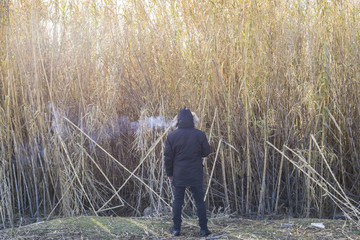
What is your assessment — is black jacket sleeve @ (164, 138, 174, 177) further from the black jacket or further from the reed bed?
the reed bed

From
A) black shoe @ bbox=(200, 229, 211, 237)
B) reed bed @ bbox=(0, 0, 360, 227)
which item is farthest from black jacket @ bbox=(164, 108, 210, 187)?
reed bed @ bbox=(0, 0, 360, 227)

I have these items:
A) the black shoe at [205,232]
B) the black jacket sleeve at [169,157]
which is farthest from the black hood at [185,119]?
the black shoe at [205,232]

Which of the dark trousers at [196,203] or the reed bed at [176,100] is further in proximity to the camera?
the reed bed at [176,100]

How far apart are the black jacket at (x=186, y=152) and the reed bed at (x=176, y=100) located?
59cm

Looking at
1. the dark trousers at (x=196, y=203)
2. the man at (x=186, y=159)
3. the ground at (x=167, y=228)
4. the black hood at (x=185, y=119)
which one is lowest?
the ground at (x=167, y=228)

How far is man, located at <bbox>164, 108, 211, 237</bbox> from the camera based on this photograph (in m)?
3.39

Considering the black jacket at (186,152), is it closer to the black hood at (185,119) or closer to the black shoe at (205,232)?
the black hood at (185,119)

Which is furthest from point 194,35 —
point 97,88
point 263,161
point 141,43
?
point 263,161

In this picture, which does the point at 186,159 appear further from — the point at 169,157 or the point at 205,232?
the point at 205,232

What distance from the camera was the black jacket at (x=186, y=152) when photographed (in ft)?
11.1

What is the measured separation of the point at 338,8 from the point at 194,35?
1.42m

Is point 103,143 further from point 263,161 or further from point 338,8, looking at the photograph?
point 338,8

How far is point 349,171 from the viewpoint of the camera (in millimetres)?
4359

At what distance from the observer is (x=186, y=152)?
3.39 m
